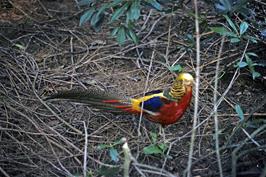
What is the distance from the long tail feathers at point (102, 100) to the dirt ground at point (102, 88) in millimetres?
170

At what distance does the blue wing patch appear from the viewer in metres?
3.35

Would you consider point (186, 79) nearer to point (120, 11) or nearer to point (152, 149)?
point (152, 149)

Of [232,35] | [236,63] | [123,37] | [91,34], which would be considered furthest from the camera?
[91,34]

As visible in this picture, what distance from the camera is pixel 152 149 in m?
3.23

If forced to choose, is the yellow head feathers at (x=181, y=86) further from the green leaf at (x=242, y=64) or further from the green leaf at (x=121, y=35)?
the green leaf at (x=242, y=64)

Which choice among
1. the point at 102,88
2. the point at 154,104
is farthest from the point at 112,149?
the point at 102,88

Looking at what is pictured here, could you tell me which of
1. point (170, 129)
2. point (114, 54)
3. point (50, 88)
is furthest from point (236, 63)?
point (50, 88)

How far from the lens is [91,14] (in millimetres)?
3184

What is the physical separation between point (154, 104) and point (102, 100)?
1.30 feet

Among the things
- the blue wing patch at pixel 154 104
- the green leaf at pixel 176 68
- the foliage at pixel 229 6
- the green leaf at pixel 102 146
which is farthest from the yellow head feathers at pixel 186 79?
the green leaf at pixel 176 68

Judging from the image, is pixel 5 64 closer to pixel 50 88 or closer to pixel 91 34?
pixel 50 88

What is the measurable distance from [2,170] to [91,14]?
1129mm

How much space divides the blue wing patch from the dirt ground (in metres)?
0.24

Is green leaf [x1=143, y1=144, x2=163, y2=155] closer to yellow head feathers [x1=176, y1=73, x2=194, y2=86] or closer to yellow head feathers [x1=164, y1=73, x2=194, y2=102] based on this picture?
yellow head feathers [x1=164, y1=73, x2=194, y2=102]
